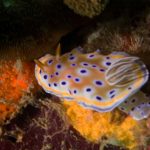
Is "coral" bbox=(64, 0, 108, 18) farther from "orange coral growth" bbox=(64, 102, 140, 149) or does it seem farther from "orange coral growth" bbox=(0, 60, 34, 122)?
"orange coral growth" bbox=(64, 102, 140, 149)

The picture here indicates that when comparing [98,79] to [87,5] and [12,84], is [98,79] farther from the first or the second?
[12,84]

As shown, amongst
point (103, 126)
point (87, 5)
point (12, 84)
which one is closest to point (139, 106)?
point (103, 126)

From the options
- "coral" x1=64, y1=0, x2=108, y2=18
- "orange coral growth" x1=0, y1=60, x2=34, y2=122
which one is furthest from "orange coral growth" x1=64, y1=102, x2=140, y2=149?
"coral" x1=64, y1=0, x2=108, y2=18

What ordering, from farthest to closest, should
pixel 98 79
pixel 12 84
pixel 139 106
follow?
→ 1. pixel 12 84
2. pixel 139 106
3. pixel 98 79

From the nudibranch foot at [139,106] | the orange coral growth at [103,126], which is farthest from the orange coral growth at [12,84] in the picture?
the nudibranch foot at [139,106]

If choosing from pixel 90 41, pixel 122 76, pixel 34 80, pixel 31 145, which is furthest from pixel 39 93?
pixel 122 76
